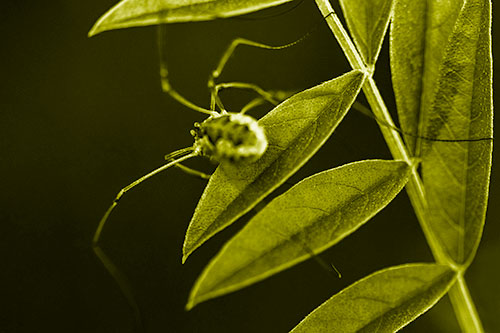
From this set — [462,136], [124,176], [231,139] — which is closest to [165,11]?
[231,139]

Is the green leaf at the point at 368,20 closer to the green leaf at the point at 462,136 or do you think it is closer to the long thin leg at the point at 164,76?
the green leaf at the point at 462,136

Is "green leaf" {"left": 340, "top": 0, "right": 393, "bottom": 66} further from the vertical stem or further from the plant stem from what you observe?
the vertical stem

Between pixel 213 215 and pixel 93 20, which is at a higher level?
pixel 93 20

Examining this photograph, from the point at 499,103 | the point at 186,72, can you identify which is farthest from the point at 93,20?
the point at 499,103

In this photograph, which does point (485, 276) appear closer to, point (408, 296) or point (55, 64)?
point (408, 296)

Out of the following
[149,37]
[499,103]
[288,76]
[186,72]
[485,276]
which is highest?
[149,37]

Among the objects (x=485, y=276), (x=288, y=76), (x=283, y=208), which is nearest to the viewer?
(x=283, y=208)
